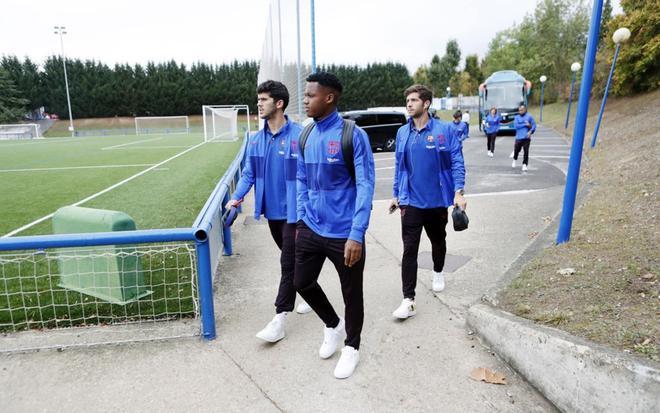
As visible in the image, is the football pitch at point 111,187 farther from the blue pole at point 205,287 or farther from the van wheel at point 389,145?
the van wheel at point 389,145

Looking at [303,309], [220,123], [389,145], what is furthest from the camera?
[220,123]

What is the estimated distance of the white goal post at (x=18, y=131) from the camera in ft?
139

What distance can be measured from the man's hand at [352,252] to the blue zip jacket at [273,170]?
0.94 meters

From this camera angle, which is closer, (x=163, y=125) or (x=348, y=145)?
(x=348, y=145)

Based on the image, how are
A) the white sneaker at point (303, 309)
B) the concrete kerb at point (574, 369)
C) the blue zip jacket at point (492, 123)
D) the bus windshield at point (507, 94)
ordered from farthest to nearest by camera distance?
the bus windshield at point (507, 94) < the blue zip jacket at point (492, 123) < the white sneaker at point (303, 309) < the concrete kerb at point (574, 369)

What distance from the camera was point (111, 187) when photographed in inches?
453

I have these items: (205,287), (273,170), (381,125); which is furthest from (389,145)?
(205,287)

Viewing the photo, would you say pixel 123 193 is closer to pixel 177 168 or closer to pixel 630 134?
pixel 177 168

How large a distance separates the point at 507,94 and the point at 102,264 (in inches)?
980

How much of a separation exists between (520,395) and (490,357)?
42 cm

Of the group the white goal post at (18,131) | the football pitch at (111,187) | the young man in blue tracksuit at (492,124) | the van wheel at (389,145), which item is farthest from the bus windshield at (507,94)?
the white goal post at (18,131)

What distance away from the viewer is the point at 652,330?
2668 millimetres

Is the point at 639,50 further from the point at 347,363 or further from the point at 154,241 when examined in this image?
the point at 154,241

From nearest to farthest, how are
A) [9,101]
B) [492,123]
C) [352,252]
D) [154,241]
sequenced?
1. [352,252]
2. [154,241]
3. [492,123]
4. [9,101]
